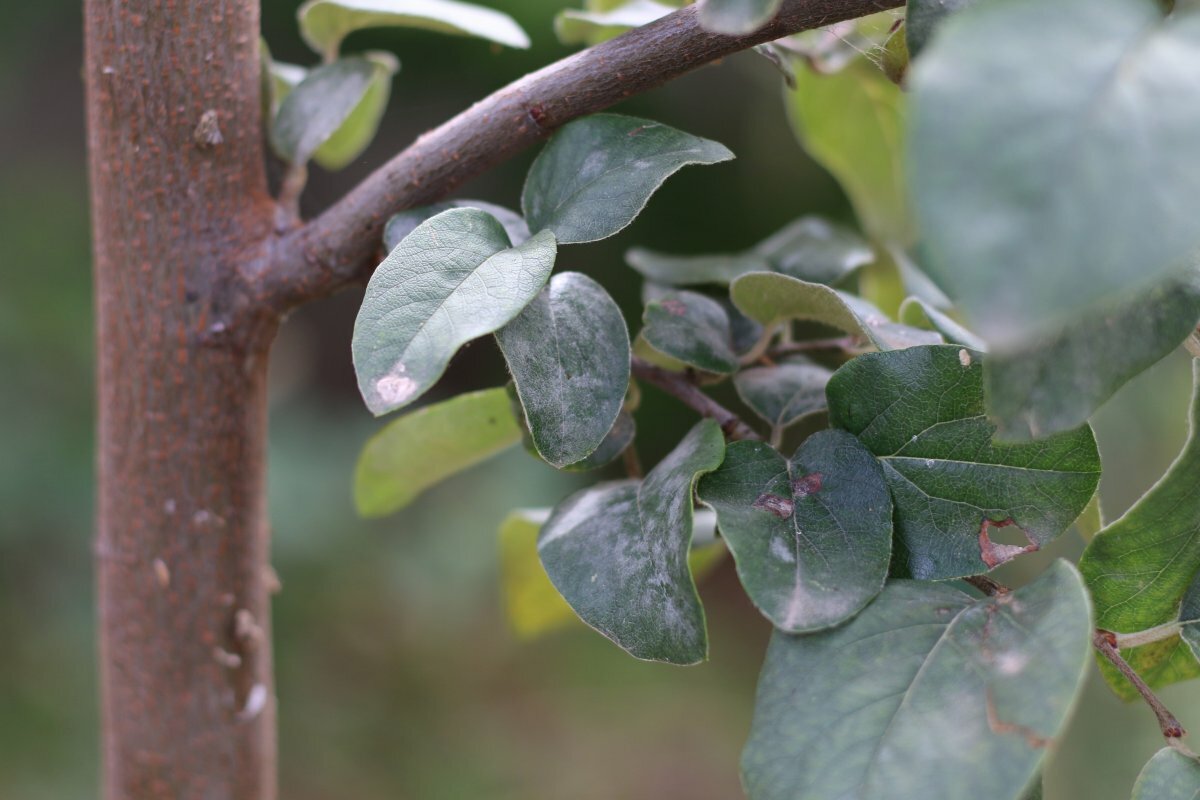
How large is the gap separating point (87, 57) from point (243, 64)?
2.8 inches

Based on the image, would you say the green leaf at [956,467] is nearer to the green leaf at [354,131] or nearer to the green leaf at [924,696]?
the green leaf at [924,696]

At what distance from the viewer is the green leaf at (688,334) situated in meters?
0.42

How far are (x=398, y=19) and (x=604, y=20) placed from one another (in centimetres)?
10

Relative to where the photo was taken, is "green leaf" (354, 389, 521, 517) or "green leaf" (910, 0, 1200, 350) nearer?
"green leaf" (910, 0, 1200, 350)

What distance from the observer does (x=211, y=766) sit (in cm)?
53

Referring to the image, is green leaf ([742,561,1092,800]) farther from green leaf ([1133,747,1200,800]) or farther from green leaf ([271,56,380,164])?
green leaf ([271,56,380,164])

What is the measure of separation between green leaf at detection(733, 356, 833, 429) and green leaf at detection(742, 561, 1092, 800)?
0.12 m

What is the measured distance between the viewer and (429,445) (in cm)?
51

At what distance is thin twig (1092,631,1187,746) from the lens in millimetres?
339

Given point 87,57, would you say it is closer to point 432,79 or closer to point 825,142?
point 825,142

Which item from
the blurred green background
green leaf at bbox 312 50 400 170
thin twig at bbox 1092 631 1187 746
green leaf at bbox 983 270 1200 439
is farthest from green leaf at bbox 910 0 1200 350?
the blurred green background

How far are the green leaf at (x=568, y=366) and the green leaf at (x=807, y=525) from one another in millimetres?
50

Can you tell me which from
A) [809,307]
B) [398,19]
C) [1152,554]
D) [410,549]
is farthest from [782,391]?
[410,549]

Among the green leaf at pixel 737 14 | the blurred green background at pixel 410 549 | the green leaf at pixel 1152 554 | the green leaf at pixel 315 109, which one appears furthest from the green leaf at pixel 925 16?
the blurred green background at pixel 410 549
